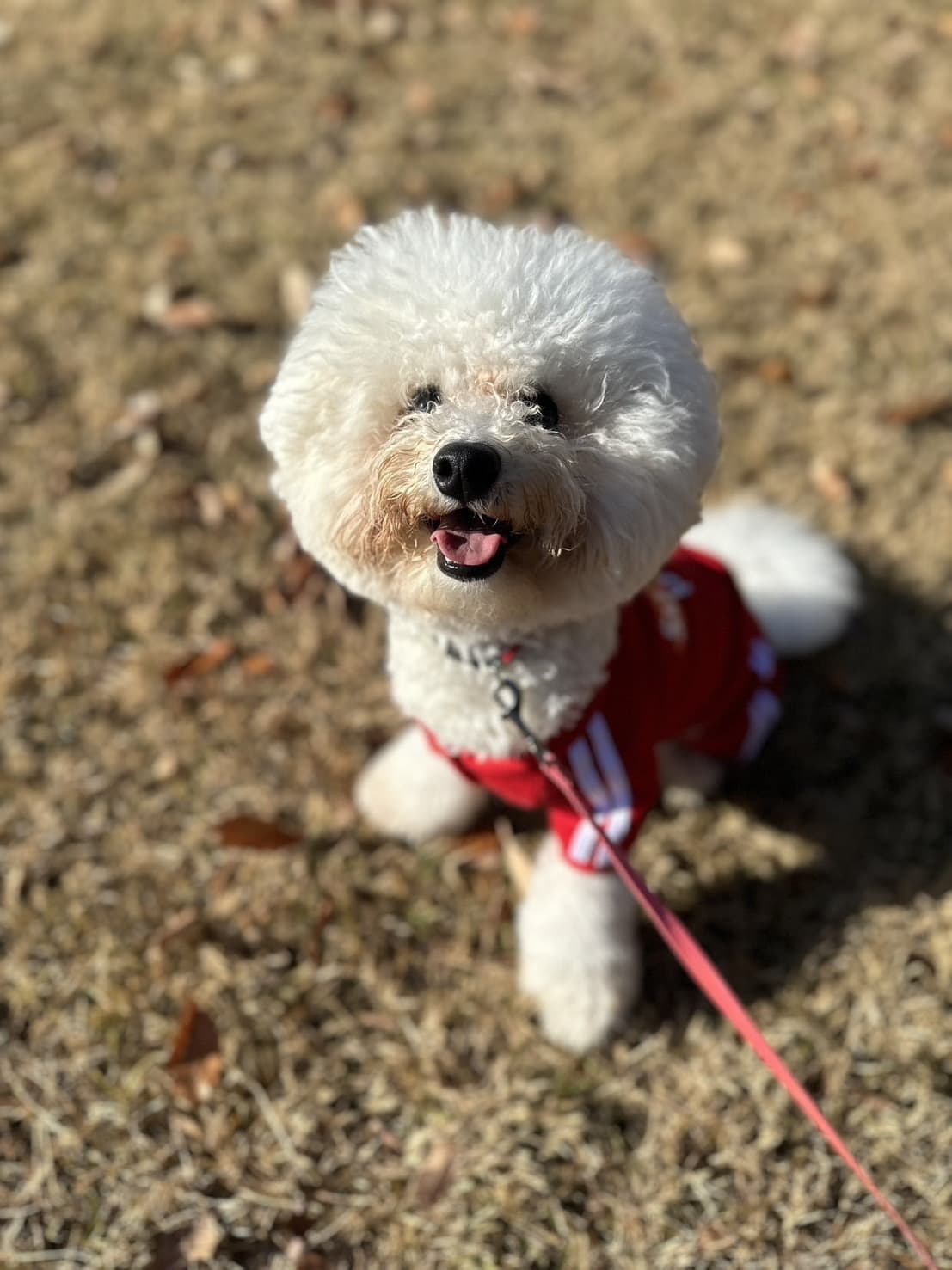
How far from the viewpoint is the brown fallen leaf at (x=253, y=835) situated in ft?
7.80

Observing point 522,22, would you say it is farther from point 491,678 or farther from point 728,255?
point 491,678

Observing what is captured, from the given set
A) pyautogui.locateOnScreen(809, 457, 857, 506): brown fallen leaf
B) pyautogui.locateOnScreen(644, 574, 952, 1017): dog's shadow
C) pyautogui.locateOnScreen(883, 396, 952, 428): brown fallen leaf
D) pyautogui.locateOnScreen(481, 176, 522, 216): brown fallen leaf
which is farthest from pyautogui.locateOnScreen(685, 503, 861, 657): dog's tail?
pyautogui.locateOnScreen(481, 176, 522, 216): brown fallen leaf

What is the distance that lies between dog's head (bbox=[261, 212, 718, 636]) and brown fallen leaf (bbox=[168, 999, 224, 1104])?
1102 mm

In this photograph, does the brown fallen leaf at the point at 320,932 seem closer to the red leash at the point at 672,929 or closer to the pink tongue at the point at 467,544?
the red leash at the point at 672,929

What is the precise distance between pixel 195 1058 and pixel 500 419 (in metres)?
1.43

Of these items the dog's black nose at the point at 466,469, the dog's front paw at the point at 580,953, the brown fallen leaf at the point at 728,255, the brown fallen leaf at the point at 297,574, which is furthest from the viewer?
the brown fallen leaf at the point at 728,255

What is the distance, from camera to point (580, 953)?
6.81ft

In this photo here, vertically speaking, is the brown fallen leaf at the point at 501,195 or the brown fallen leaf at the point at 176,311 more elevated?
the brown fallen leaf at the point at 176,311

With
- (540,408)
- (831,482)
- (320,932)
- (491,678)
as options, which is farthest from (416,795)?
(831,482)

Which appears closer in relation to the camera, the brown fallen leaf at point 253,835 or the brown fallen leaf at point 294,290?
the brown fallen leaf at point 253,835

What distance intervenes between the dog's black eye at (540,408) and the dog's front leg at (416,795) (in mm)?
995

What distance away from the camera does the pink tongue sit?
1.48 m

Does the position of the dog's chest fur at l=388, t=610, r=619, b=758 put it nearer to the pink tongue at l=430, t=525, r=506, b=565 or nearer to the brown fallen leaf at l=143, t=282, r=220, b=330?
the pink tongue at l=430, t=525, r=506, b=565

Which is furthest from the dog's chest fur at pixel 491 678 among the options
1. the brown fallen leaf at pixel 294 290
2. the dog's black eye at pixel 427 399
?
the brown fallen leaf at pixel 294 290
